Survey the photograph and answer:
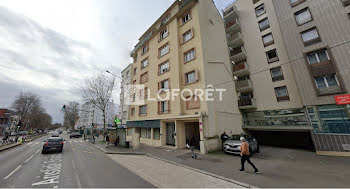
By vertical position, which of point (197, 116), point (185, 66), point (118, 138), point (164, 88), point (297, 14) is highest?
point (297, 14)

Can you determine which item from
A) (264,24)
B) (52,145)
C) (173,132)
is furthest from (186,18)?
(52,145)

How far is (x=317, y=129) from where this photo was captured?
36.1ft

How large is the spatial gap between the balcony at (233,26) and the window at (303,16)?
23.4ft

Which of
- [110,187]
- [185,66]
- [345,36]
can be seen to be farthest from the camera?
[185,66]

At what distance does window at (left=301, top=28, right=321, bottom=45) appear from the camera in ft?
40.1

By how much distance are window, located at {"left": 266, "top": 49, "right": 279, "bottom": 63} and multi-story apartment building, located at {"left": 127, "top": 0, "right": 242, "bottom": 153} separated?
205 inches

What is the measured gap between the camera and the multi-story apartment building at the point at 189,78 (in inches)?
507

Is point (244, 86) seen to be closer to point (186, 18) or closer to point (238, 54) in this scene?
point (238, 54)

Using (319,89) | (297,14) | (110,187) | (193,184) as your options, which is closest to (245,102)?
(319,89)

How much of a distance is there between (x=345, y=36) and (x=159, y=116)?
19577 millimetres

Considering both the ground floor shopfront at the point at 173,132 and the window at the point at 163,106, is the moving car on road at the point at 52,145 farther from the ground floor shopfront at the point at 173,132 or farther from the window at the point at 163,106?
the window at the point at 163,106

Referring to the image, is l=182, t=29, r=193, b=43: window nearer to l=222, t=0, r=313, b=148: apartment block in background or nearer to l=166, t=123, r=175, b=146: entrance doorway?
l=222, t=0, r=313, b=148: apartment block in background

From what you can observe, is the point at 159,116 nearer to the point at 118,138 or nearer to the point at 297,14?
the point at 118,138

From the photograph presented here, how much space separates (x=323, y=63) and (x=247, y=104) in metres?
7.92
